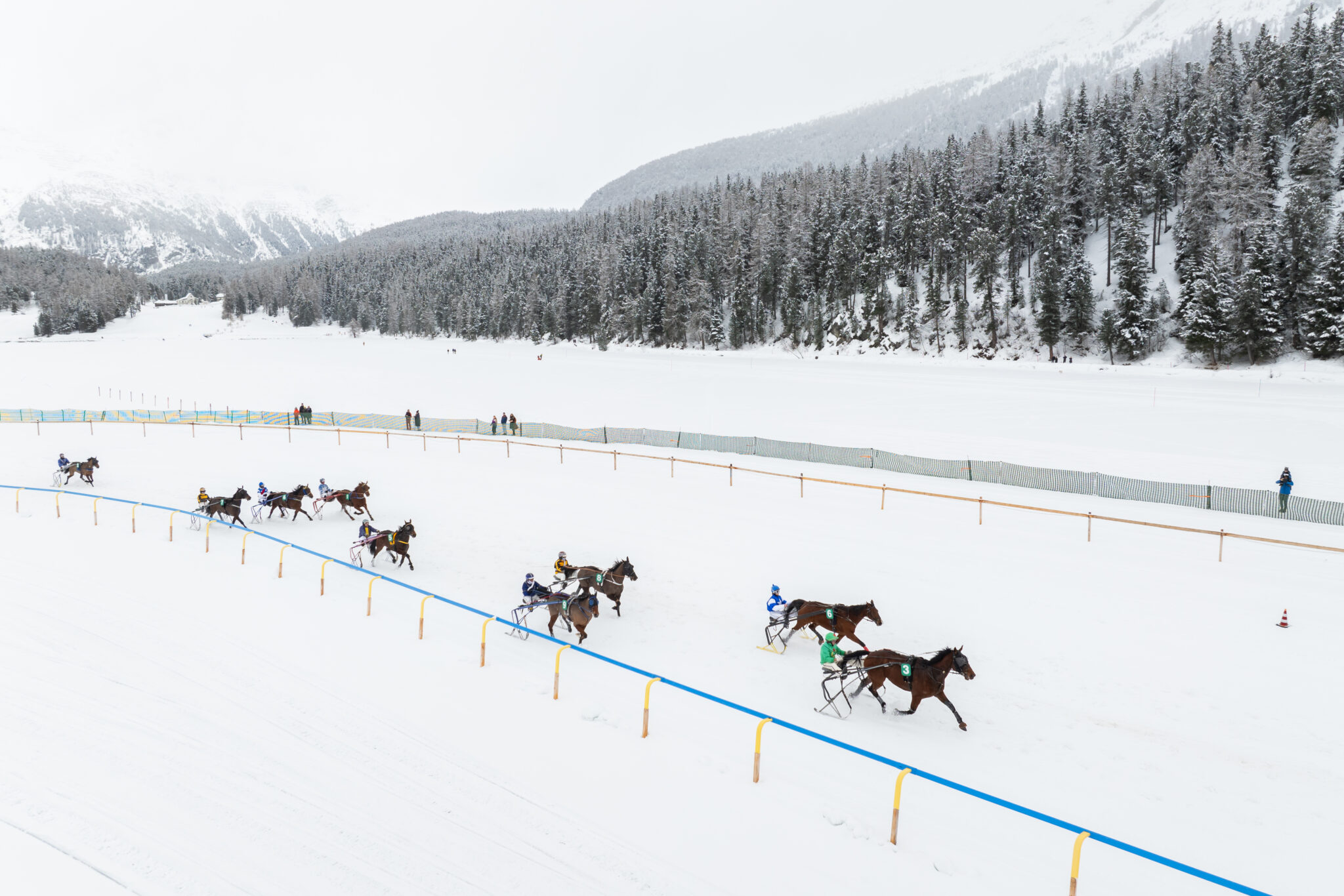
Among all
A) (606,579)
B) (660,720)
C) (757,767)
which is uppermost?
(606,579)

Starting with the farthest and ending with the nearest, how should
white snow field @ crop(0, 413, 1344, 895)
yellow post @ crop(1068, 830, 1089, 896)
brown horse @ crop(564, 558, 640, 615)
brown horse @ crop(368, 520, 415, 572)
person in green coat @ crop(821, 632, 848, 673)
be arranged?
1. brown horse @ crop(368, 520, 415, 572)
2. brown horse @ crop(564, 558, 640, 615)
3. person in green coat @ crop(821, 632, 848, 673)
4. white snow field @ crop(0, 413, 1344, 895)
5. yellow post @ crop(1068, 830, 1089, 896)

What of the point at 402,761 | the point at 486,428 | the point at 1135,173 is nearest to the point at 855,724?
the point at 402,761

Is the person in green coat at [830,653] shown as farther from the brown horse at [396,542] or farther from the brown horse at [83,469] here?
the brown horse at [83,469]

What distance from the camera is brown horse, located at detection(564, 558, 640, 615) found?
524 inches

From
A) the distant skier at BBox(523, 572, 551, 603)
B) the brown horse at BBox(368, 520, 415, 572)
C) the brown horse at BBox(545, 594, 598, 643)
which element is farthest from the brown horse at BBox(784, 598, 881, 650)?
the brown horse at BBox(368, 520, 415, 572)

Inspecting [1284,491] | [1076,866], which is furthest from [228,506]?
[1284,491]

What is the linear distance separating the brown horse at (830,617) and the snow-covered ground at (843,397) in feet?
74.6

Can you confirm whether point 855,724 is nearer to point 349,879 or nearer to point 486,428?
point 349,879

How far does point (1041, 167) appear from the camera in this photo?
8225 cm

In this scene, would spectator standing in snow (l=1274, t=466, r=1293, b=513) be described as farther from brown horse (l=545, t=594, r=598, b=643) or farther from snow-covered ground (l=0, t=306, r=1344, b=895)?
brown horse (l=545, t=594, r=598, b=643)

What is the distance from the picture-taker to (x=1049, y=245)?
71500mm

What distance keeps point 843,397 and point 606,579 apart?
3954cm

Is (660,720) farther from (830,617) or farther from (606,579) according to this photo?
(606,579)

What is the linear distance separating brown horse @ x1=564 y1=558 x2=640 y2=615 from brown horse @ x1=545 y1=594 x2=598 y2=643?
444mm
